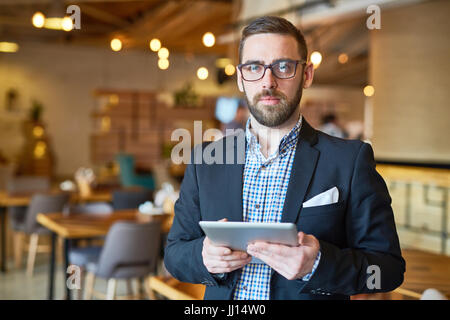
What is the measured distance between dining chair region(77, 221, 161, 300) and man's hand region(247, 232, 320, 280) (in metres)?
2.92

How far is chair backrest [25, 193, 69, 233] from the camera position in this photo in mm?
5816

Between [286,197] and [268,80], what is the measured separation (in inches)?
12.9

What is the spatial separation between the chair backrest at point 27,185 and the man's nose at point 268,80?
613 cm

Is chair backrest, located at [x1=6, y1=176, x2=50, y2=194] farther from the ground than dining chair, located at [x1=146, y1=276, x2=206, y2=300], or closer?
farther from the ground

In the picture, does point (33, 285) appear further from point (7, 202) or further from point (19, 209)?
point (19, 209)

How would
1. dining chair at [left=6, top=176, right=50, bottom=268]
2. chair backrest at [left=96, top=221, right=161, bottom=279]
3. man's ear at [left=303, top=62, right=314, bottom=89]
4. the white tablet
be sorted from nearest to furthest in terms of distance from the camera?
the white tablet, man's ear at [left=303, top=62, right=314, bottom=89], chair backrest at [left=96, top=221, right=161, bottom=279], dining chair at [left=6, top=176, right=50, bottom=268]

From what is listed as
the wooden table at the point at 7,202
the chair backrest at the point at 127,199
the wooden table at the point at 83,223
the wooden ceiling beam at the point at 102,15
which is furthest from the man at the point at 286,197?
the wooden ceiling beam at the point at 102,15

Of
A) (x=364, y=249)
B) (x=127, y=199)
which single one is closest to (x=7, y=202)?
(x=127, y=199)

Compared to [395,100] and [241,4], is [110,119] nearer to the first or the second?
[241,4]

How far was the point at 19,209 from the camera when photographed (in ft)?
21.5

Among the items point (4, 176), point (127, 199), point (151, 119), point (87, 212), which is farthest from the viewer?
point (151, 119)

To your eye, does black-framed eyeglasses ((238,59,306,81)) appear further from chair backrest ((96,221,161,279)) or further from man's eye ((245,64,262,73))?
chair backrest ((96,221,161,279))

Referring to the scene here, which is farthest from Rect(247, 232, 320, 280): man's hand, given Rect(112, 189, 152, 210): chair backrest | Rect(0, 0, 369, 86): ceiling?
Rect(0, 0, 369, 86): ceiling
